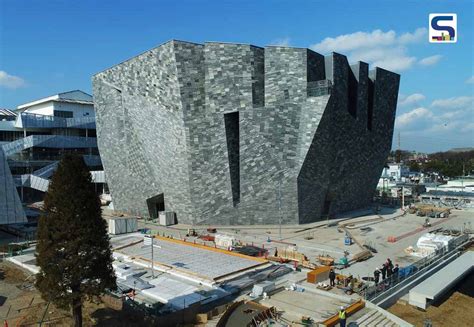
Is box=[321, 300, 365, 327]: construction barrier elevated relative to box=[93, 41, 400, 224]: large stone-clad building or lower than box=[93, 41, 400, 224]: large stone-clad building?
lower

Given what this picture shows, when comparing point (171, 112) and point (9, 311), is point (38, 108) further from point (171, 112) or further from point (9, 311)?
point (9, 311)

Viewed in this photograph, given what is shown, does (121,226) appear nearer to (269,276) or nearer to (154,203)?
(154,203)

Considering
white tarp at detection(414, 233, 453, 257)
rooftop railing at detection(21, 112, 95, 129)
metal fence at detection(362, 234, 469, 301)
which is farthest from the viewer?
rooftop railing at detection(21, 112, 95, 129)

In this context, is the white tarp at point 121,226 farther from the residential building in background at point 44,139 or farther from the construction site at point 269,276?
the residential building in background at point 44,139

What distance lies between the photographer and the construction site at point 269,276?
20500 millimetres

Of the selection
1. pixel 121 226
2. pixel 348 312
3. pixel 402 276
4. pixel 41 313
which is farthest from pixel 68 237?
pixel 121 226

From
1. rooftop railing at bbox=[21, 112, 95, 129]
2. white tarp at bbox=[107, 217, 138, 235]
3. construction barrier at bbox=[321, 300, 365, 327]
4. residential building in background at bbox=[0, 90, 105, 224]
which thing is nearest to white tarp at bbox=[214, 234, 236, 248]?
white tarp at bbox=[107, 217, 138, 235]

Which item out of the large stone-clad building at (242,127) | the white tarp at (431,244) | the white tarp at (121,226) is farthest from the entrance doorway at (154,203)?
the white tarp at (431,244)

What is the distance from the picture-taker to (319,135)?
43.8 m

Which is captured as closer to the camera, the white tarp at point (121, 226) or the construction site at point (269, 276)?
the construction site at point (269, 276)

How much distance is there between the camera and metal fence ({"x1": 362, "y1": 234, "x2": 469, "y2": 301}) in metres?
23.6

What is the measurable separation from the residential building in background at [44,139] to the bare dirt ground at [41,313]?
4251 cm

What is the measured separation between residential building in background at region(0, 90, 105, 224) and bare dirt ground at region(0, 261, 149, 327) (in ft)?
139

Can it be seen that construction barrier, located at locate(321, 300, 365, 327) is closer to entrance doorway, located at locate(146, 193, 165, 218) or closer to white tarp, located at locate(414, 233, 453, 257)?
white tarp, located at locate(414, 233, 453, 257)
